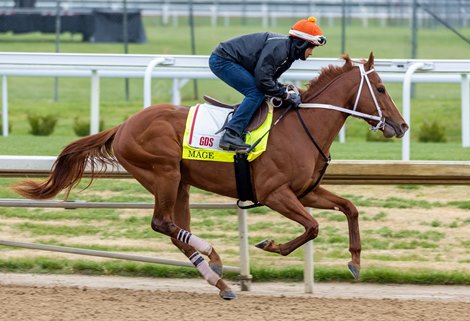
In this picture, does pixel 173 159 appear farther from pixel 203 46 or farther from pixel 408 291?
pixel 203 46

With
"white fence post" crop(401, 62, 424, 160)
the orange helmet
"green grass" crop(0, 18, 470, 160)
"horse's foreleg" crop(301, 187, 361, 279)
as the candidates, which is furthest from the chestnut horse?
"green grass" crop(0, 18, 470, 160)

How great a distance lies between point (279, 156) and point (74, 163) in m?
1.45

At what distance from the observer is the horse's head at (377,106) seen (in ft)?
22.3

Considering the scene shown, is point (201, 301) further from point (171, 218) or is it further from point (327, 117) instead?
point (327, 117)

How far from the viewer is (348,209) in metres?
6.80

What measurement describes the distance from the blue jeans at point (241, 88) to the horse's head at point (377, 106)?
65cm

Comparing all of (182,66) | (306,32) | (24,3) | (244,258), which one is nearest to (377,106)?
(306,32)

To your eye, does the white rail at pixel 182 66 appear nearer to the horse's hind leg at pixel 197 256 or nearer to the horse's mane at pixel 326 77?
the horse's mane at pixel 326 77

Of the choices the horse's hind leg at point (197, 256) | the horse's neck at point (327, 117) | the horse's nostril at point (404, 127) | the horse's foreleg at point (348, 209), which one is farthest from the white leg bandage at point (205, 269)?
the horse's nostril at point (404, 127)

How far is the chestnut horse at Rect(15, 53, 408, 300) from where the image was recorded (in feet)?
21.9

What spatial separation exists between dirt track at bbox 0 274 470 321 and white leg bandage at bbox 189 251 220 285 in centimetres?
13

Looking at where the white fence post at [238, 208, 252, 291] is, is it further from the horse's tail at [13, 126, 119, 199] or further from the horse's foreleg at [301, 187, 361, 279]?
the horse's tail at [13, 126, 119, 199]

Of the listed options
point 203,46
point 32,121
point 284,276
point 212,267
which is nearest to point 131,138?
point 212,267

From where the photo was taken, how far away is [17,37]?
22.2 m
